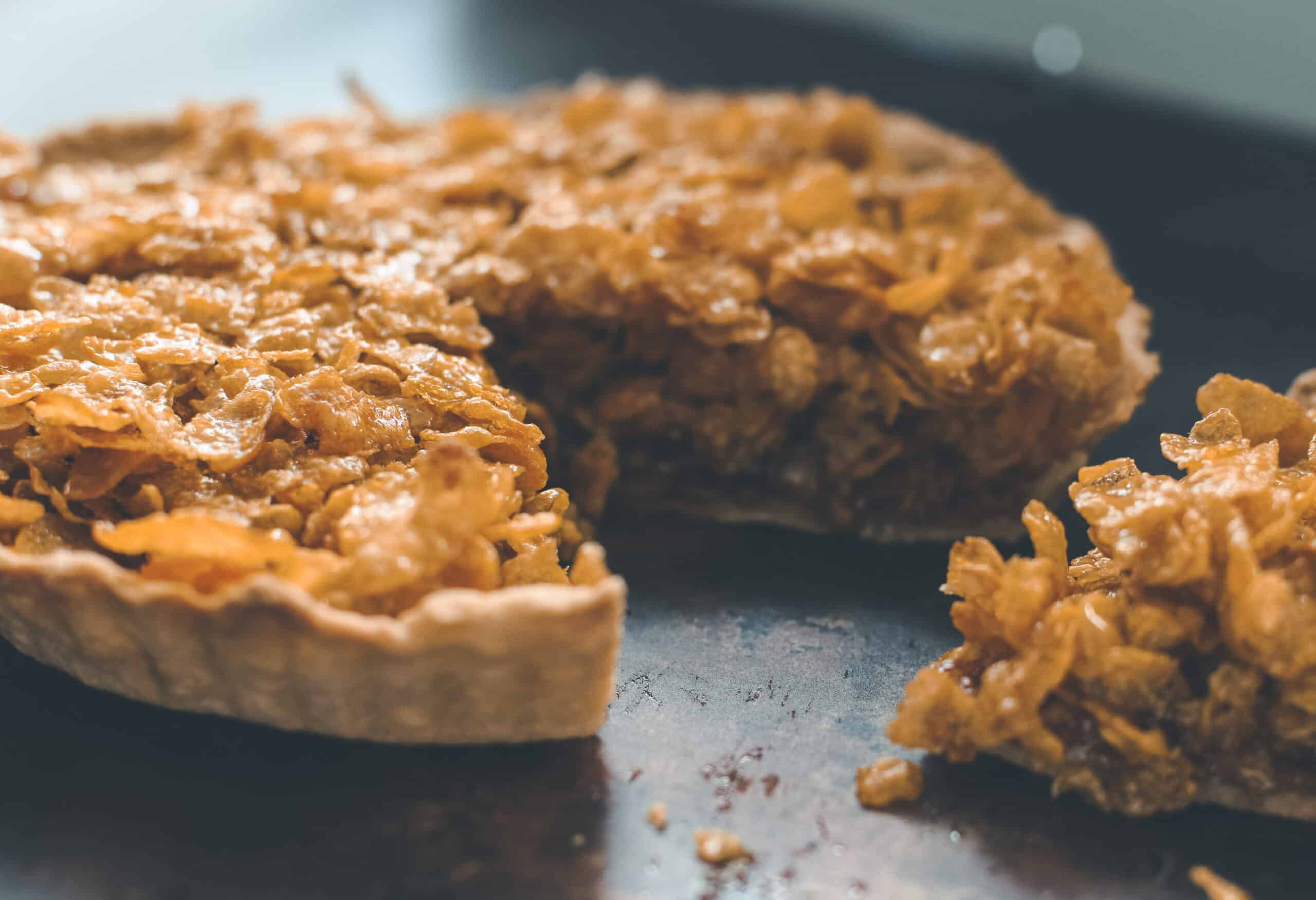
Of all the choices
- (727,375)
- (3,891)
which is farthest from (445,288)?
(3,891)

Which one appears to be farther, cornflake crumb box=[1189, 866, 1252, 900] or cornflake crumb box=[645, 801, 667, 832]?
cornflake crumb box=[645, 801, 667, 832]

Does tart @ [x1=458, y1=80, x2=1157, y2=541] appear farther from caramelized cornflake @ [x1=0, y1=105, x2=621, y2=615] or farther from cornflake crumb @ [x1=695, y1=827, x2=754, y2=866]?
cornflake crumb @ [x1=695, y1=827, x2=754, y2=866]

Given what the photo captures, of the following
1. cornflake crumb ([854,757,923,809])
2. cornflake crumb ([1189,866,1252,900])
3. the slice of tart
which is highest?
the slice of tart

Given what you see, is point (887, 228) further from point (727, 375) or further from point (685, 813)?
point (685, 813)

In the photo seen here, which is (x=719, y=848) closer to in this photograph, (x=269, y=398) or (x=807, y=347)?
(x=269, y=398)

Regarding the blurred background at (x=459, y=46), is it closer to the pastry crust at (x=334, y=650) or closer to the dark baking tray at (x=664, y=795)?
the dark baking tray at (x=664, y=795)

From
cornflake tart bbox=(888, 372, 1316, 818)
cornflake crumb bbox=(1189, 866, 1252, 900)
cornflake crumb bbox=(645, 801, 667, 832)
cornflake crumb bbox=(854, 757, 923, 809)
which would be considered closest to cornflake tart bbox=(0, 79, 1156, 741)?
cornflake crumb bbox=(645, 801, 667, 832)

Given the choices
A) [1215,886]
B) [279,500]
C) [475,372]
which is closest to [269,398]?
[279,500]
